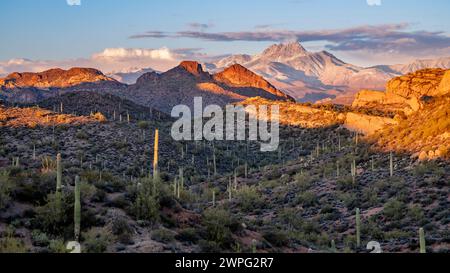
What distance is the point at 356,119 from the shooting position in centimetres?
7006

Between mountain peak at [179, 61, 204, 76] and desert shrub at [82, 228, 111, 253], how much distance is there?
491 ft

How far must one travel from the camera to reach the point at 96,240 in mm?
13352

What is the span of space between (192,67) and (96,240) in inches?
6061

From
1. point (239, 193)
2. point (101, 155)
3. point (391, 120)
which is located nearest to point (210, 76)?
point (391, 120)

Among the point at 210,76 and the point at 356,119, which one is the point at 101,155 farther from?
the point at 210,76

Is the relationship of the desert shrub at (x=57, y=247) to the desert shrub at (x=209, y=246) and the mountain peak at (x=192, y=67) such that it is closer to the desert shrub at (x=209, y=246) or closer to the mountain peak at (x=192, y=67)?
the desert shrub at (x=209, y=246)

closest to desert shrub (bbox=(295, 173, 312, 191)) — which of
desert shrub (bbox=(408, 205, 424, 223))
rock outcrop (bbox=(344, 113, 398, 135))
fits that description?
desert shrub (bbox=(408, 205, 424, 223))

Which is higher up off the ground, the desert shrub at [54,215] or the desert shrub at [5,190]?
the desert shrub at [5,190]

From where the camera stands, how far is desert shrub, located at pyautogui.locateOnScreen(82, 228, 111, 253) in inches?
516

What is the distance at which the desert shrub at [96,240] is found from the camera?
13109mm

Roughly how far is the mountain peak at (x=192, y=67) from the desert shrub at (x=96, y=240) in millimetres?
149651

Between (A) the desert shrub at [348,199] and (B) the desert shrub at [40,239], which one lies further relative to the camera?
(A) the desert shrub at [348,199]

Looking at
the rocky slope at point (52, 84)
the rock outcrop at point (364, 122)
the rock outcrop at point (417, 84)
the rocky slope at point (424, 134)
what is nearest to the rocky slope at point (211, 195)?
the rocky slope at point (424, 134)

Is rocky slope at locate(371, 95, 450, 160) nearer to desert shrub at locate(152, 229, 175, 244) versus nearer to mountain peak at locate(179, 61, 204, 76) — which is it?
desert shrub at locate(152, 229, 175, 244)
